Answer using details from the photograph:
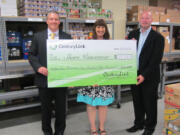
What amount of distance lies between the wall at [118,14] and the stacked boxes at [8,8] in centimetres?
213

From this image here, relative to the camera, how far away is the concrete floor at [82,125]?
269 centimetres

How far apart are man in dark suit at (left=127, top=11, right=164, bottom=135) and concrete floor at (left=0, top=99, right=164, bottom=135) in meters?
0.44

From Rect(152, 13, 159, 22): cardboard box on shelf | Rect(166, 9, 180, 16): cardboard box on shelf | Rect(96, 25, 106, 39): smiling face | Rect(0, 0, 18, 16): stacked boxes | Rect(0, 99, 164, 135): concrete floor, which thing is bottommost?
Rect(0, 99, 164, 135): concrete floor

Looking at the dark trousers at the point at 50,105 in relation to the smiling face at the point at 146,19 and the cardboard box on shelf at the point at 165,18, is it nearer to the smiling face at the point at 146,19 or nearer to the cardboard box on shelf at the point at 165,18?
the smiling face at the point at 146,19

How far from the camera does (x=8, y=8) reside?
2725 mm

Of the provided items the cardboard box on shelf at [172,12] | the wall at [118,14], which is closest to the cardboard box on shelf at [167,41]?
the cardboard box on shelf at [172,12]

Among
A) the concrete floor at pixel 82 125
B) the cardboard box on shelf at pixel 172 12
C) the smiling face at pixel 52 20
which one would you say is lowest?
the concrete floor at pixel 82 125

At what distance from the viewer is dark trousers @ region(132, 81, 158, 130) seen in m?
2.33

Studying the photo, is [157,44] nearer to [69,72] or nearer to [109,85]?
[109,85]

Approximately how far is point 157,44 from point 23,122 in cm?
236

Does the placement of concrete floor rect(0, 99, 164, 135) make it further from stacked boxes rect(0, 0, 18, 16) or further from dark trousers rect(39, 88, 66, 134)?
stacked boxes rect(0, 0, 18, 16)

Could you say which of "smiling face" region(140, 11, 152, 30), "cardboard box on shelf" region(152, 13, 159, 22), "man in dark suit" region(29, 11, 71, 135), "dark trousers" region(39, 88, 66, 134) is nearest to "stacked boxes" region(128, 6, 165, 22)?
"cardboard box on shelf" region(152, 13, 159, 22)

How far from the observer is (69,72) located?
2.09 meters

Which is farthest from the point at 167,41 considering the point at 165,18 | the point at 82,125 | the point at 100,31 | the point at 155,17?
the point at 82,125
